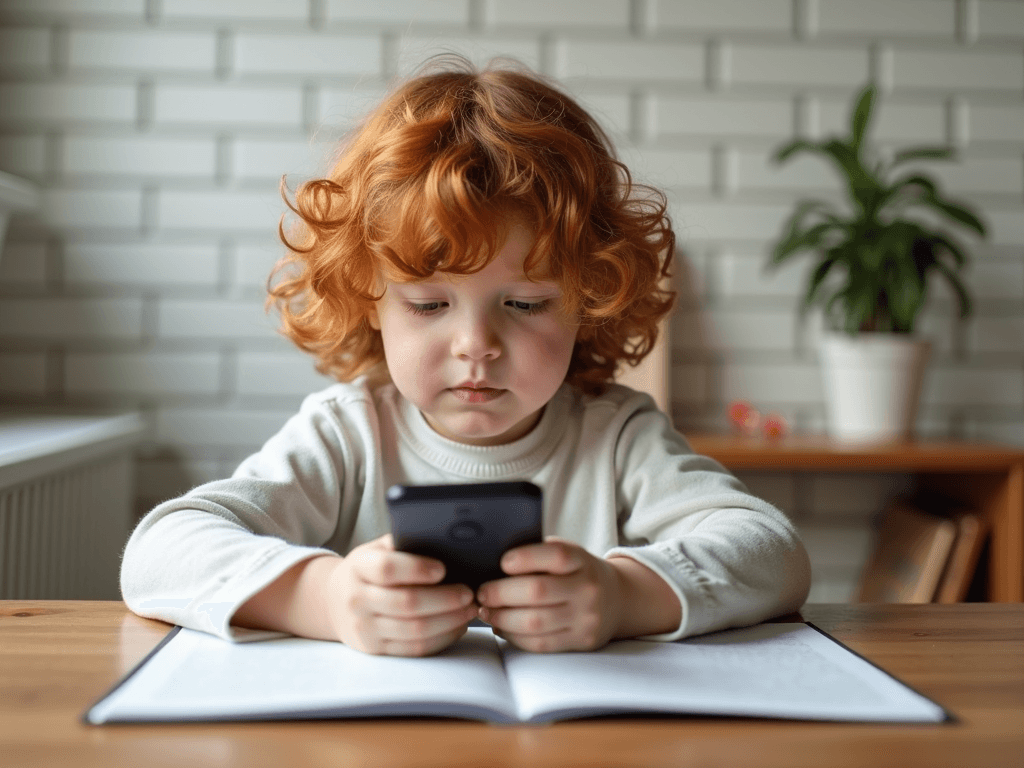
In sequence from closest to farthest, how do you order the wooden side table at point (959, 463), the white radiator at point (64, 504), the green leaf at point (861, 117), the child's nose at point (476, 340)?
the child's nose at point (476, 340) < the white radiator at point (64, 504) < the wooden side table at point (959, 463) < the green leaf at point (861, 117)

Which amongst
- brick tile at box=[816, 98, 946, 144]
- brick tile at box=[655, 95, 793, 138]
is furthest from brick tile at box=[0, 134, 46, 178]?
brick tile at box=[816, 98, 946, 144]

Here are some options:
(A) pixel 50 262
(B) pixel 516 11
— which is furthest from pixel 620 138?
(A) pixel 50 262

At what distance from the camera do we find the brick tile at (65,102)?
2.26 metres

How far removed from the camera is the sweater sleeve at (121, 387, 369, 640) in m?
0.73

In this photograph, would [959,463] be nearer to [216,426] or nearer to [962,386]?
[962,386]

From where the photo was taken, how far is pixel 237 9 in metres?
2.27

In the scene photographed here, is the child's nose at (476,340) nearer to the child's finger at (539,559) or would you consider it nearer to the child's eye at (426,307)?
the child's eye at (426,307)

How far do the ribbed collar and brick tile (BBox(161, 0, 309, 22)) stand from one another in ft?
4.93

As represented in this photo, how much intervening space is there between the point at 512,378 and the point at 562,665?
37 centimetres

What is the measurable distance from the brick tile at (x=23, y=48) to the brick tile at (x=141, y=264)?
1.41 ft

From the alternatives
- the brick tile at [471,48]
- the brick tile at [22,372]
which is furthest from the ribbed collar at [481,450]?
the brick tile at [22,372]

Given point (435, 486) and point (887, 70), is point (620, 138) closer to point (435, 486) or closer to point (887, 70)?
point (887, 70)

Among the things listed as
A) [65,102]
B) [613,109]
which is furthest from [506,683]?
[65,102]

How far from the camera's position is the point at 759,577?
79 centimetres
